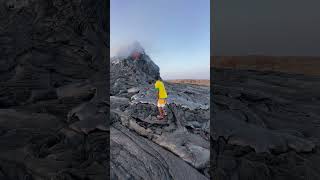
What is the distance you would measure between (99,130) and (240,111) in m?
1.26

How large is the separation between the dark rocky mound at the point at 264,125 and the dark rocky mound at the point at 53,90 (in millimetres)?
1062

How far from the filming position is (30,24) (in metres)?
2.41

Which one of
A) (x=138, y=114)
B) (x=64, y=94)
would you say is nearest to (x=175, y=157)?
(x=138, y=114)

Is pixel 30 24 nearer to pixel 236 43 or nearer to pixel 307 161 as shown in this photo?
pixel 236 43

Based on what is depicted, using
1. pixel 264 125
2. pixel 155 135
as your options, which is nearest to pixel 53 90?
pixel 264 125

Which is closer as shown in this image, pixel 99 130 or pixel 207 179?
pixel 99 130

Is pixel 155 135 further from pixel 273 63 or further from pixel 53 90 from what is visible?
pixel 273 63

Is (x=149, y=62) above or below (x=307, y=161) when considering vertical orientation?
above

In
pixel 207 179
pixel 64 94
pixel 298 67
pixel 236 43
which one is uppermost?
pixel 236 43

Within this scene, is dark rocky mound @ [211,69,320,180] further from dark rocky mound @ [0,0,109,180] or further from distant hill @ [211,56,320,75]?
dark rocky mound @ [0,0,109,180]

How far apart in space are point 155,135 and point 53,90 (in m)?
3.49

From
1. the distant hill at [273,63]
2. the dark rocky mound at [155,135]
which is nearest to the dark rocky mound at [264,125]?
the distant hill at [273,63]

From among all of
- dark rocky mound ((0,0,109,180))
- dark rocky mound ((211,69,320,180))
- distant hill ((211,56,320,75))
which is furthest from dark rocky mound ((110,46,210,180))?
distant hill ((211,56,320,75))

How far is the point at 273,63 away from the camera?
1.88 metres
